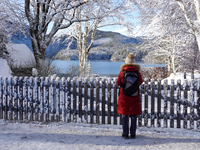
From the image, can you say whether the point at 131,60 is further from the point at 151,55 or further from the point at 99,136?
the point at 151,55

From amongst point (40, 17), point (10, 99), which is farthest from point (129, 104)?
point (40, 17)

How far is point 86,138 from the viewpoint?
4.25 meters

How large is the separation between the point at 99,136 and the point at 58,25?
10.2 meters

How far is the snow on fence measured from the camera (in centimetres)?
483

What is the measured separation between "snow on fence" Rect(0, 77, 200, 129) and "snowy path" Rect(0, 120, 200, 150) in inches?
11.2

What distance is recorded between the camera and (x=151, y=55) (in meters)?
20.1

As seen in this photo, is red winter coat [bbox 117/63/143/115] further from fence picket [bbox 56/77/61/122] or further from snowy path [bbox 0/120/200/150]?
fence picket [bbox 56/77/61/122]

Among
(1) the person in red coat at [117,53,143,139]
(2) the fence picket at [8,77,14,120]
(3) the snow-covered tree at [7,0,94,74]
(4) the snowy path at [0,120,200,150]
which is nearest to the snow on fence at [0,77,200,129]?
(2) the fence picket at [8,77,14,120]

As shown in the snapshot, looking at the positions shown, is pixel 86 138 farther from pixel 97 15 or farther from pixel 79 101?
pixel 97 15

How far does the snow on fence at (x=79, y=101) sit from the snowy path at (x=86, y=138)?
0.29 metres

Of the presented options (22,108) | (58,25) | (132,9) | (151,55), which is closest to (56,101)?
(22,108)

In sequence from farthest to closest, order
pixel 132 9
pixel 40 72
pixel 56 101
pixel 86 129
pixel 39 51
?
1. pixel 132 9
2. pixel 39 51
3. pixel 40 72
4. pixel 56 101
5. pixel 86 129

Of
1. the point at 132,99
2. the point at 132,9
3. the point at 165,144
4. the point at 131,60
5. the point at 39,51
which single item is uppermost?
the point at 132,9

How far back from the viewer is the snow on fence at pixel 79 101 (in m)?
4.83
